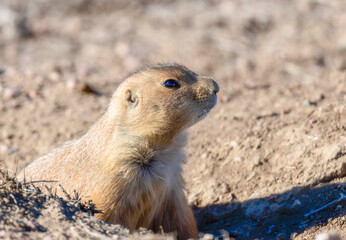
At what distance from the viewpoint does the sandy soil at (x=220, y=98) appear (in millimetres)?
4602

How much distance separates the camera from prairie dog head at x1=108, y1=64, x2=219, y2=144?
4277 millimetres

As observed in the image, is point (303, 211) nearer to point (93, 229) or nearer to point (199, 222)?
point (199, 222)

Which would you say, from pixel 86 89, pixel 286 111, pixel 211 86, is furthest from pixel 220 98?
pixel 211 86

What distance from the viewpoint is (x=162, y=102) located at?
4285mm

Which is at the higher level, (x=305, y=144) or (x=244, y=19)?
(x=244, y=19)

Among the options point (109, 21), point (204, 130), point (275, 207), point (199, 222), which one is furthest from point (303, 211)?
point (109, 21)

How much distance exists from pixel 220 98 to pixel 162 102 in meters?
2.99

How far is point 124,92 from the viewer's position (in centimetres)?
443

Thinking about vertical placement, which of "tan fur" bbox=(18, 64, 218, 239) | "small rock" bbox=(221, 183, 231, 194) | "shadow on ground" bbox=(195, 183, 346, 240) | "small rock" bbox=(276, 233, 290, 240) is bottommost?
"small rock" bbox=(276, 233, 290, 240)

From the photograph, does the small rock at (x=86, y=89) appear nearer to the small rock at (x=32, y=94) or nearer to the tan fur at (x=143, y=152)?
the small rock at (x=32, y=94)

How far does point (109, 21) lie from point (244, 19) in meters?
2.92

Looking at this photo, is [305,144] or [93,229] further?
[305,144]

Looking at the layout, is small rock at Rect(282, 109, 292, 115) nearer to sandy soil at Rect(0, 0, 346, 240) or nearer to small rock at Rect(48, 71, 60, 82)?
sandy soil at Rect(0, 0, 346, 240)

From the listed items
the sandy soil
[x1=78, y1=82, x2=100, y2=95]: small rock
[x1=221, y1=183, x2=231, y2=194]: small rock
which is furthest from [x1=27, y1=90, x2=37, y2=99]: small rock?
[x1=221, y1=183, x2=231, y2=194]: small rock
